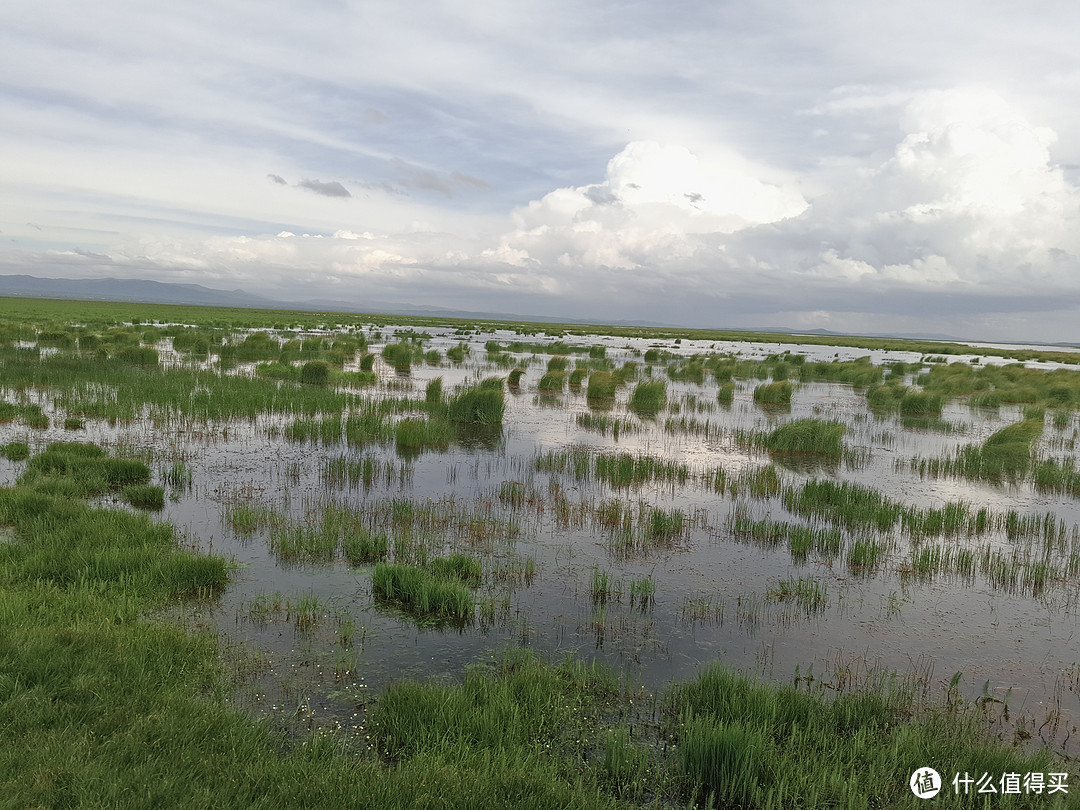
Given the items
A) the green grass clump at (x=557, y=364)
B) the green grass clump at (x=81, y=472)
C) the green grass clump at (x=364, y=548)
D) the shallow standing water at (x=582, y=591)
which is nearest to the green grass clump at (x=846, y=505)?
the shallow standing water at (x=582, y=591)

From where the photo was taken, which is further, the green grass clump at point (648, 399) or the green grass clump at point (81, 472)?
the green grass clump at point (648, 399)

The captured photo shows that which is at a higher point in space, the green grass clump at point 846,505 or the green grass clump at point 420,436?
the green grass clump at point 420,436

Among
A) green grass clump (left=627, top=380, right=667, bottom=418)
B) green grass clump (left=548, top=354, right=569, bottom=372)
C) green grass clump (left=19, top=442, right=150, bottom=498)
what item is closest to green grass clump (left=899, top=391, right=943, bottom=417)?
green grass clump (left=627, top=380, right=667, bottom=418)

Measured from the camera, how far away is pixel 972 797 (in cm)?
473

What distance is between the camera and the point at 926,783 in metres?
4.85

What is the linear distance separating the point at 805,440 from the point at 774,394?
34.6ft

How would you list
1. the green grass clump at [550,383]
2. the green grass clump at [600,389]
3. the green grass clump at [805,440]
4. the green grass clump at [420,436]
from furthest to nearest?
the green grass clump at [550,383]
the green grass clump at [600,389]
the green grass clump at [805,440]
the green grass clump at [420,436]

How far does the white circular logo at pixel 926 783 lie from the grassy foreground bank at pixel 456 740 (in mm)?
80

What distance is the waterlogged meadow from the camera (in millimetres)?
4707

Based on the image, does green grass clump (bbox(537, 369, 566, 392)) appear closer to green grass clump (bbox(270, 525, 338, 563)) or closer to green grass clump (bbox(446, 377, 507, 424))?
green grass clump (bbox(446, 377, 507, 424))

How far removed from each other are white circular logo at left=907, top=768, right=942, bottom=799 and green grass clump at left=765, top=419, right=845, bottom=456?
14.3 m

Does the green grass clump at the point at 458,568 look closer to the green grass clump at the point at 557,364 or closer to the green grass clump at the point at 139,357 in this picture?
the green grass clump at the point at 139,357

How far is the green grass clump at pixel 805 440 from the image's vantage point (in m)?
18.7

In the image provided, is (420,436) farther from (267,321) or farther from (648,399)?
(267,321)
